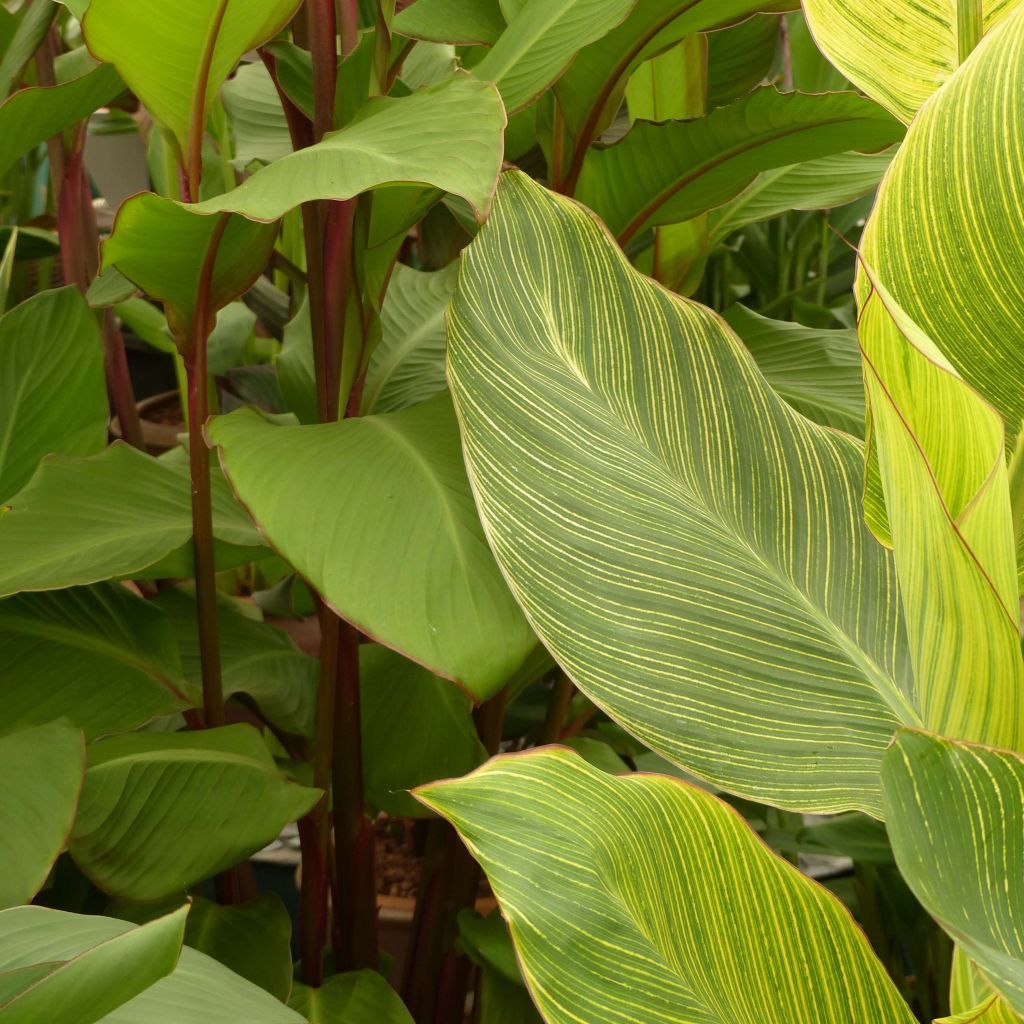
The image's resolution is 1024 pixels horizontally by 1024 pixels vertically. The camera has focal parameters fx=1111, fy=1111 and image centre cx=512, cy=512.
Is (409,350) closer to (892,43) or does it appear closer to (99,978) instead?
(892,43)

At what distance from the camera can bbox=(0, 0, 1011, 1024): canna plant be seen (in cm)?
35

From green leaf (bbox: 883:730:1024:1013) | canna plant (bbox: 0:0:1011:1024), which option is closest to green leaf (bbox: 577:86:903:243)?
canna plant (bbox: 0:0:1011:1024)

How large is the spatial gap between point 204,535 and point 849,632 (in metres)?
0.40

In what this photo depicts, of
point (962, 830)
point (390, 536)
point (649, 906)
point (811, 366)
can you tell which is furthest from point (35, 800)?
point (811, 366)

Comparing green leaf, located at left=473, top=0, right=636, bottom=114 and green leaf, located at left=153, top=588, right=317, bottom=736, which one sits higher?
green leaf, located at left=473, top=0, right=636, bottom=114

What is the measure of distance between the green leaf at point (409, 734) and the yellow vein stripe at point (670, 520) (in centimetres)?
32

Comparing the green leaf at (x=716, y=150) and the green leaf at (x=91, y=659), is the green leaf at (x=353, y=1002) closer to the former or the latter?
the green leaf at (x=91, y=659)

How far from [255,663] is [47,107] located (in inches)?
15.6

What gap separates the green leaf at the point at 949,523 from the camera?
0.99 ft

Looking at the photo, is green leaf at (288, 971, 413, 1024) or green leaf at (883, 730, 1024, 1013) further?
green leaf at (288, 971, 413, 1024)

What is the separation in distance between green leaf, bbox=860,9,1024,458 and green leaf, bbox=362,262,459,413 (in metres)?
0.45

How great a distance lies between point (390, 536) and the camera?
55cm

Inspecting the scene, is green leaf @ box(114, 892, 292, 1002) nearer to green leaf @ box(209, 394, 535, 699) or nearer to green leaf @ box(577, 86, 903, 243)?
green leaf @ box(209, 394, 535, 699)

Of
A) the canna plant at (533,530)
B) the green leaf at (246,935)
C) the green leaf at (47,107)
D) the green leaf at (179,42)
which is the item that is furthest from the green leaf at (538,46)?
the green leaf at (246,935)
